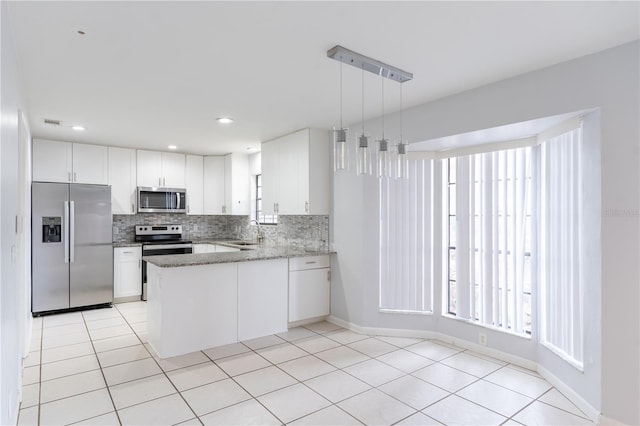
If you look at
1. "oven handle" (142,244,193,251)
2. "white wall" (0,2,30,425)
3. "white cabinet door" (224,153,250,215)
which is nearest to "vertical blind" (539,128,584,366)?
"white wall" (0,2,30,425)

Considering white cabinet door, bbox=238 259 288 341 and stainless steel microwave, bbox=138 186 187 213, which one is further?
stainless steel microwave, bbox=138 186 187 213

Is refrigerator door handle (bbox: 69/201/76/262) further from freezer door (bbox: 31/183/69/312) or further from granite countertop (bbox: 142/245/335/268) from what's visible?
granite countertop (bbox: 142/245/335/268)

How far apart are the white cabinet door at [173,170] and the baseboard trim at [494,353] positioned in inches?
137

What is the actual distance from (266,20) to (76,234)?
441cm

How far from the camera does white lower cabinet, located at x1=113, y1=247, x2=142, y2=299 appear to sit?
5.37 m

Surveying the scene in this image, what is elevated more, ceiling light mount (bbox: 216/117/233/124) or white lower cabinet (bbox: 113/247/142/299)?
ceiling light mount (bbox: 216/117/233/124)

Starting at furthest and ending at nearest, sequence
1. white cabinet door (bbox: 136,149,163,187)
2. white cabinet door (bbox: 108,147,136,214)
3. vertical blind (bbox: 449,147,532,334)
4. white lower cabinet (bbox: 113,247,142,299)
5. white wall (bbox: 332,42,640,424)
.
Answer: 1. white cabinet door (bbox: 136,149,163,187)
2. white cabinet door (bbox: 108,147,136,214)
3. white lower cabinet (bbox: 113,247,142,299)
4. vertical blind (bbox: 449,147,532,334)
5. white wall (bbox: 332,42,640,424)

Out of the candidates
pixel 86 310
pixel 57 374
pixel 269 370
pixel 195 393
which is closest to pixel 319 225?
pixel 269 370

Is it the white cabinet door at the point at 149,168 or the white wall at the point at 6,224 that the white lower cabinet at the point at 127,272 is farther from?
the white wall at the point at 6,224

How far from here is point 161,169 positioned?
19.4ft

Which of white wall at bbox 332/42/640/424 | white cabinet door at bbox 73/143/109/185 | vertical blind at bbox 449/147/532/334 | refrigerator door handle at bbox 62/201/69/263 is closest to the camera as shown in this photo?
white wall at bbox 332/42/640/424

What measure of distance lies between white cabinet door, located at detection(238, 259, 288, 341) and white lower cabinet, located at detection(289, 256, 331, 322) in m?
0.11

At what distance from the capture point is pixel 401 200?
4000 mm

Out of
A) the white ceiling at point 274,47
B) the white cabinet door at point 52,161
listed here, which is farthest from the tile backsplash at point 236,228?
the white ceiling at point 274,47
